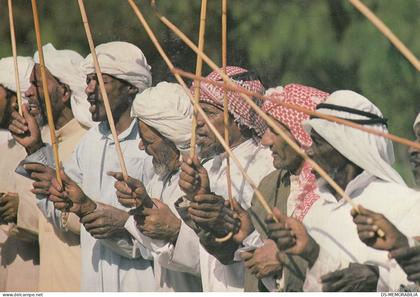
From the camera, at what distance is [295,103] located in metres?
8.50

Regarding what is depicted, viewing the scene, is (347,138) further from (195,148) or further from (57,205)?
(57,205)

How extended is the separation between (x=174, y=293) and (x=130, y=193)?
0.53 m

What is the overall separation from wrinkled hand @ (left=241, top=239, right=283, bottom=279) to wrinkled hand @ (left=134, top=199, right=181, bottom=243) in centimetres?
55

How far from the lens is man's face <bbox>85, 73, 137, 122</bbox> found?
29.8ft

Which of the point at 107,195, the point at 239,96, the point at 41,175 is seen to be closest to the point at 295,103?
the point at 239,96

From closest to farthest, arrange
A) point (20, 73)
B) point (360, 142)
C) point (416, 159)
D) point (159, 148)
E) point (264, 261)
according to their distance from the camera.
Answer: point (360, 142) → point (264, 261) → point (416, 159) → point (159, 148) → point (20, 73)

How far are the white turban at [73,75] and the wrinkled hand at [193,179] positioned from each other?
1035 mm

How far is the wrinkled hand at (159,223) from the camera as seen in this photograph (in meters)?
8.65

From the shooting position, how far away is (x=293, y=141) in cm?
824

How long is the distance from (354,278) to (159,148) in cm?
132

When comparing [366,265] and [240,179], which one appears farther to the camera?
[240,179]

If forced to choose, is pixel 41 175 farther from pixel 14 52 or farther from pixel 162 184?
pixel 14 52

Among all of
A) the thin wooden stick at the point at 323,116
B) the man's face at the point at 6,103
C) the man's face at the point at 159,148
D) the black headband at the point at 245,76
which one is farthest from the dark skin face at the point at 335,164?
the man's face at the point at 6,103

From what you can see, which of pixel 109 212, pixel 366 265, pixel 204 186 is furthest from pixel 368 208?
pixel 109 212
